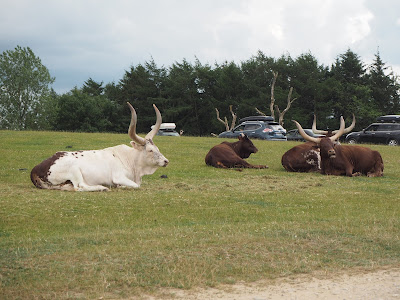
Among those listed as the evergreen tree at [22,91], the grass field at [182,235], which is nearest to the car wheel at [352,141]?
the grass field at [182,235]

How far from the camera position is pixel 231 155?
59.4 ft

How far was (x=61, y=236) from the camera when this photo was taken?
7457mm

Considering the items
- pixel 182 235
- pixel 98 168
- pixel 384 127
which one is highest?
pixel 384 127

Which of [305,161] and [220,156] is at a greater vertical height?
[220,156]

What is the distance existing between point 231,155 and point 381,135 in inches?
864

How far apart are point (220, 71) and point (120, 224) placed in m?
59.8

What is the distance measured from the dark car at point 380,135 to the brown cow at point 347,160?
2009 cm

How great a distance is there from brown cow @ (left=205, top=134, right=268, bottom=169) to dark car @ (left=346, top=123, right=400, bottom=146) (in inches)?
786

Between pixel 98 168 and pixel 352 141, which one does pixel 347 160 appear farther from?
pixel 352 141

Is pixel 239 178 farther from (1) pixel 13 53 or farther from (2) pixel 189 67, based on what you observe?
(1) pixel 13 53

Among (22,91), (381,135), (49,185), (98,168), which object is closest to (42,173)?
(49,185)

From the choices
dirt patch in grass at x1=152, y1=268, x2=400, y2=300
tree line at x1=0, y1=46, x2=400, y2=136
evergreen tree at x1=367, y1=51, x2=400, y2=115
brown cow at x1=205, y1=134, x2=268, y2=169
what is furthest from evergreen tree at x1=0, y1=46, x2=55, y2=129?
dirt patch in grass at x1=152, y1=268, x2=400, y2=300

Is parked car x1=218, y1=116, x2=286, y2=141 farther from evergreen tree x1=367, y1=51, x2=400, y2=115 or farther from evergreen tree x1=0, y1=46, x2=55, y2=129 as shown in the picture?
evergreen tree x1=0, y1=46, x2=55, y2=129

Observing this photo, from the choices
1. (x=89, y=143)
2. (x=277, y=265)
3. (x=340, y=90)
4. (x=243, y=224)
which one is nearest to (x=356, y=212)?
(x=243, y=224)
